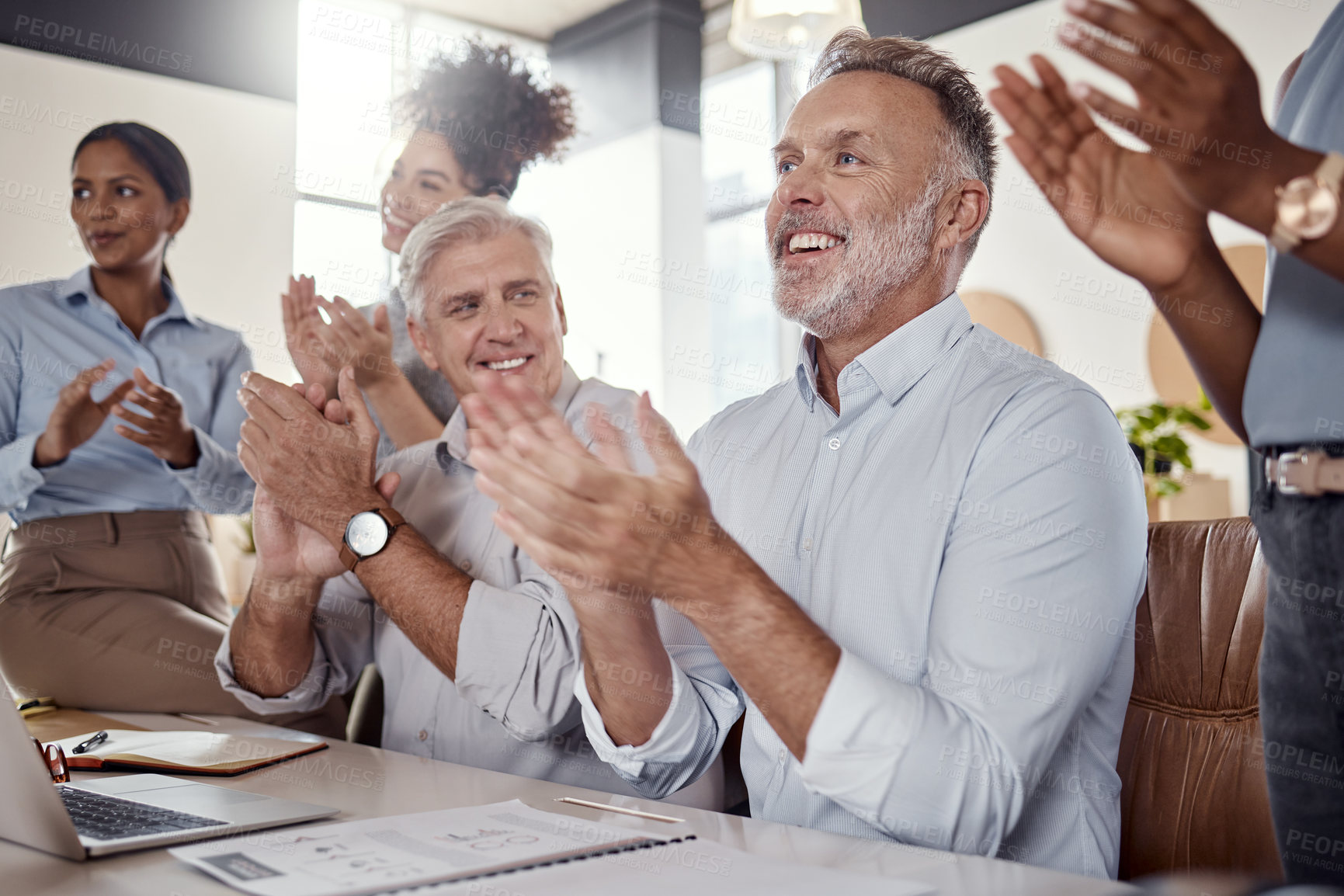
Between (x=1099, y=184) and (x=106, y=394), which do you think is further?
(x=106, y=394)

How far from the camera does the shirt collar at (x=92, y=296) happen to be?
2.59 metres

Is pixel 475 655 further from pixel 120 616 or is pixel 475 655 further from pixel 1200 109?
pixel 120 616

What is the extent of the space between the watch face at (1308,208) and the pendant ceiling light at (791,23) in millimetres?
2173

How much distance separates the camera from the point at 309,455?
4.99ft

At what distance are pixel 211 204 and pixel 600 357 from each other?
3.50 meters

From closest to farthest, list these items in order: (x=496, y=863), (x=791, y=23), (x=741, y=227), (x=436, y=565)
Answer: (x=496, y=863) < (x=436, y=565) < (x=791, y=23) < (x=741, y=227)

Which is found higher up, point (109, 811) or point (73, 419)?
point (73, 419)

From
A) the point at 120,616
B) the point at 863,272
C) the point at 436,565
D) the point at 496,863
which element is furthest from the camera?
the point at 120,616

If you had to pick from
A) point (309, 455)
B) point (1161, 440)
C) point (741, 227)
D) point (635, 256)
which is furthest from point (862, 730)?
point (741, 227)

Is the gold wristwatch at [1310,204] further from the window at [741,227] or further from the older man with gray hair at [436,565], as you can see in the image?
the window at [741,227]

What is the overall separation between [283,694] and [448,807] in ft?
2.49

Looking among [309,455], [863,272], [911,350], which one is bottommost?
[309,455]

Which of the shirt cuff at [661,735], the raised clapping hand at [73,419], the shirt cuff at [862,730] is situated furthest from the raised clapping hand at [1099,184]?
the raised clapping hand at [73,419]

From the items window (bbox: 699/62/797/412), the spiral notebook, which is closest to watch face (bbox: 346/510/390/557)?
the spiral notebook
